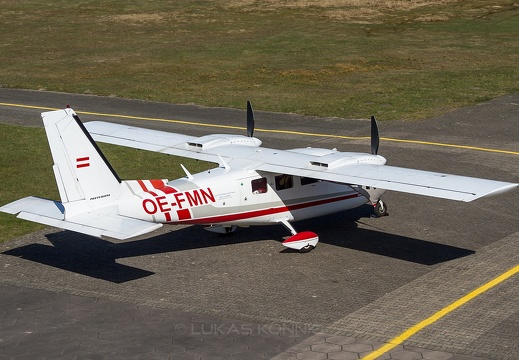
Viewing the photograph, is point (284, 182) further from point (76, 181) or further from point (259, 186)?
point (76, 181)

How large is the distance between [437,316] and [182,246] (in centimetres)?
958

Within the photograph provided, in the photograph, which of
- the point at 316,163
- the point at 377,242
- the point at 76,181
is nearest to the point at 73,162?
the point at 76,181

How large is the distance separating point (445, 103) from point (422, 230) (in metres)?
22.0

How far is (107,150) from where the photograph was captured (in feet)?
139

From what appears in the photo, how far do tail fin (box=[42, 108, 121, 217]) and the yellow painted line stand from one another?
9.28m

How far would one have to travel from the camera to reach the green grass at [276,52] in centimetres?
5397

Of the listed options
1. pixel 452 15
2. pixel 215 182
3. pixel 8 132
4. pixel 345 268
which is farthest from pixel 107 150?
pixel 452 15

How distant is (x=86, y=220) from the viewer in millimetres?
24875

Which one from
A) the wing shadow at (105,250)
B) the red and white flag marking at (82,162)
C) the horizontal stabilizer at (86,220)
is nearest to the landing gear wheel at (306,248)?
the wing shadow at (105,250)

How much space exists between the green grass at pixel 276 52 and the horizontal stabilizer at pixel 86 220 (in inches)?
1017

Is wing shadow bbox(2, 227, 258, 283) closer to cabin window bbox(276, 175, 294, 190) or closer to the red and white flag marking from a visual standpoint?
cabin window bbox(276, 175, 294, 190)

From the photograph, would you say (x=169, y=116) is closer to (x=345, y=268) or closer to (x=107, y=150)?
(x=107, y=150)

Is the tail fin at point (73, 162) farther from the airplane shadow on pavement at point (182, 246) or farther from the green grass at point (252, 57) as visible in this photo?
the green grass at point (252, 57)

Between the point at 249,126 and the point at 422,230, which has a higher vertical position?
the point at 249,126
